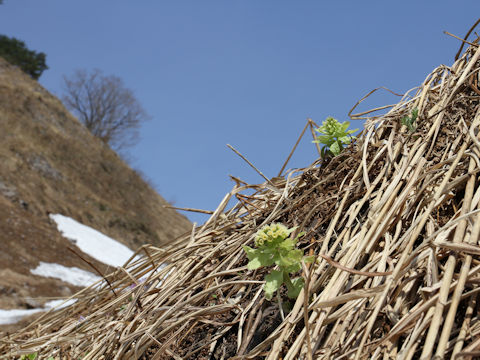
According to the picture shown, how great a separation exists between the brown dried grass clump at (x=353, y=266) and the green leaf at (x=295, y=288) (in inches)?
1.0

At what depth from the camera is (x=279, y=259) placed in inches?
37.8

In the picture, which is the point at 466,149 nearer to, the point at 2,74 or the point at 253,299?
the point at 253,299

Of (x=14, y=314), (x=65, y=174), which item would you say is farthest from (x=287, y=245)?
(x=65, y=174)

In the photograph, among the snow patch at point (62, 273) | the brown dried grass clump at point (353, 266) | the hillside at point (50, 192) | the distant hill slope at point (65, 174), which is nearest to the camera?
the brown dried grass clump at point (353, 266)

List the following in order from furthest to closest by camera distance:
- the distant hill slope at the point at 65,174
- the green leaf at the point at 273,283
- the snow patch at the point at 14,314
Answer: the distant hill slope at the point at 65,174 < the snow patch at the point at 14,314 < the green leaf at the point at 273,283

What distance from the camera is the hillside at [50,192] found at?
1218cm

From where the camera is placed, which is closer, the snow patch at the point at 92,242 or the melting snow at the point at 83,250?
the melting snow at the point at 83,250

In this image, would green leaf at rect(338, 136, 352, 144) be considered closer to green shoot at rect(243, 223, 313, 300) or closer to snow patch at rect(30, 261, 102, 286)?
green shoot at rect(243, 223, 313, 300)

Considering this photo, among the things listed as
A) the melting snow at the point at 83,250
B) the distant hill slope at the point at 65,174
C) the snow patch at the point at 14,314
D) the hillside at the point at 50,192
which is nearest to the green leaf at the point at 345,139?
the snow patch at the point at 14,314

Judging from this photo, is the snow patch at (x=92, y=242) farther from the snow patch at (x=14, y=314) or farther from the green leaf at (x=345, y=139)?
the green leaf at (x=345, y=139)

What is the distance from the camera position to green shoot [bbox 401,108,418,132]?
123cm

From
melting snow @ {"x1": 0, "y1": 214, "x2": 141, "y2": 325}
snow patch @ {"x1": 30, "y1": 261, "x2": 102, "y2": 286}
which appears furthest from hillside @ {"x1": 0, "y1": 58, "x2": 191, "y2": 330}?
melting snow @ {"x1": 0, "y1": 214, "x2": 141, "y2": 325}

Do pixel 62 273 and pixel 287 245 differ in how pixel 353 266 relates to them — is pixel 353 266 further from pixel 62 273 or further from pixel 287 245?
pixel 62 273

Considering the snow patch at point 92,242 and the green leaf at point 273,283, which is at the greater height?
the snow patch at point 92,242
